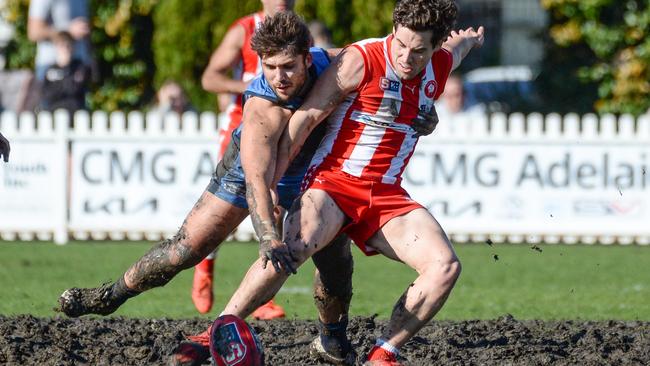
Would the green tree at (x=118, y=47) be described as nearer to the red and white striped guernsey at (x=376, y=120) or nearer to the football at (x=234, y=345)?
the red and white striped guernsey at (x=376, y=120)

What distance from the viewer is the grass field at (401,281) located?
9.70 meters

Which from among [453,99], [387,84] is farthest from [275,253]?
[453,99]

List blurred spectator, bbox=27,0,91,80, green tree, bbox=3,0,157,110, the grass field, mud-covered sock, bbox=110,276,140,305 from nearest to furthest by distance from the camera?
mud-covered sock, bbox=110,276,140,305 → the grass field → blurred spectator, bbox=27,0,91,80 → green tree, bbox=3,0,157,110

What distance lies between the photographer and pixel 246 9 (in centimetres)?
1788

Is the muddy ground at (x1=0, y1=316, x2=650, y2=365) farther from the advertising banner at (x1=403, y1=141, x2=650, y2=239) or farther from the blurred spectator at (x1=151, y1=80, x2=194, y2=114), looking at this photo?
the blurred spectator at (x1=151, y1=80, x2=194, y2=114)

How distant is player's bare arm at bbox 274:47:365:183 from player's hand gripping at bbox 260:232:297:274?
395 millimetres

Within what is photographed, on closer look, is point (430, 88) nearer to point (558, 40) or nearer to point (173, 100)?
point (173, 100)

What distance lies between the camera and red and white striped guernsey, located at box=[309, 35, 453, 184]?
6391 millimetres

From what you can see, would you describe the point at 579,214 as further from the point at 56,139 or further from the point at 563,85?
the point at 56,139

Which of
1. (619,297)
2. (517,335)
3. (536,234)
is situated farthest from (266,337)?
(536,234)

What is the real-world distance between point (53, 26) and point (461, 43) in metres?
8.81

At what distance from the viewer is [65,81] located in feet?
50.5

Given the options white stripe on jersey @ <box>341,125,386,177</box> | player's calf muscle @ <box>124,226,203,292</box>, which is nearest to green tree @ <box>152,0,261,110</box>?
player's calf muscle @ <box>124,226,203,292</box>

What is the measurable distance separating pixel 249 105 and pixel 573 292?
5391 mm
